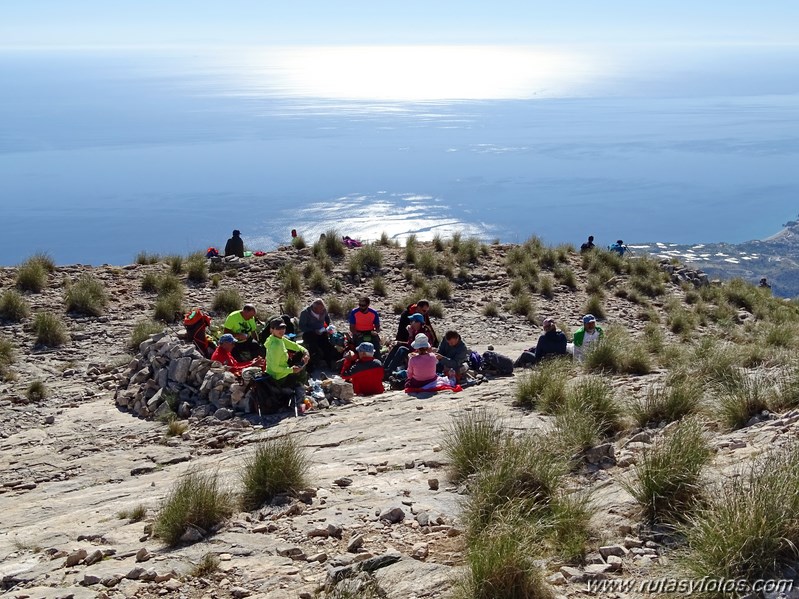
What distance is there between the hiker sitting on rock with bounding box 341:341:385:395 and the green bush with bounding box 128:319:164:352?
14.2 ft

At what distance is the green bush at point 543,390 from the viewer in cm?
868

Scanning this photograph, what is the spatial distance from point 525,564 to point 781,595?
1.33 metres

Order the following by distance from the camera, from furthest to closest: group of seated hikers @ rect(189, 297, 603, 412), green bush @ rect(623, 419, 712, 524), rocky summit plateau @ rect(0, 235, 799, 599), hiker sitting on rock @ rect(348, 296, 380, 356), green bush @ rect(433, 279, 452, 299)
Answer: green bush @ rect(433, 279, 452, 299) → hiker sitting on rock @ rect(348, 296, 380, 356) → group of seated hikers @ rect(189, 297, 603, 412) → green bush @ rect(623, 419, 712, 524) → rocky summit plateau @ rect(0, 235, 799, 599)

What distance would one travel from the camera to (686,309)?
1894 cm

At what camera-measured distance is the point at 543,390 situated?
358 inches


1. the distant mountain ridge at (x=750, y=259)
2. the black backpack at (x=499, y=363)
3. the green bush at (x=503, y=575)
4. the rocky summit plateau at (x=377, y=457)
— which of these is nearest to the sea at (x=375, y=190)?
the distant mountain ridge at (x=750, y=259)

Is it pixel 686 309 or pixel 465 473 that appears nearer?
pixel 465 473

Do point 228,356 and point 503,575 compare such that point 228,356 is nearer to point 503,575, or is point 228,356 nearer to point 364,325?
point 364,325

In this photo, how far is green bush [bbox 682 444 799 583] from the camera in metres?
3.96

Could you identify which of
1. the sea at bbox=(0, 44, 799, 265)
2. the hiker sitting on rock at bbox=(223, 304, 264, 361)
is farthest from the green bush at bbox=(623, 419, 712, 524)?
the sea at bbox=(0, 44, 799, 265)

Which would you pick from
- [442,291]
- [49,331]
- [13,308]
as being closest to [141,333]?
[49,331]

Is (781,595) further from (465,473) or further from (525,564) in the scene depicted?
(465,473)

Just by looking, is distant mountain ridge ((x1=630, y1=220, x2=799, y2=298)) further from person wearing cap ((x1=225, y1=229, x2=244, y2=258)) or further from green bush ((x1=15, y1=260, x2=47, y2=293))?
green bush ((x1=15, y1=260, x2=47, y2=293))

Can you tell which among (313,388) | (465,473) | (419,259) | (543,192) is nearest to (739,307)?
(419,259)
